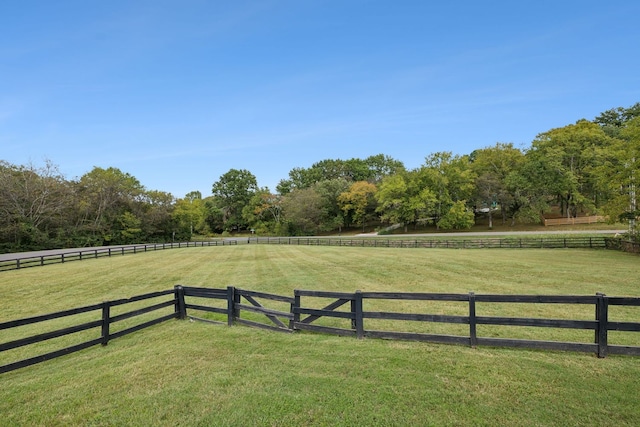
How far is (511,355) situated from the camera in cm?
534

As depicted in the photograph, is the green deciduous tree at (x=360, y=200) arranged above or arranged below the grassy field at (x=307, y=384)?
above

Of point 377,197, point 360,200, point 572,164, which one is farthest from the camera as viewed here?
point 360,200

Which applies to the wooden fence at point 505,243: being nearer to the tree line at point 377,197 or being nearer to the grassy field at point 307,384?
the tree line at point 377,197

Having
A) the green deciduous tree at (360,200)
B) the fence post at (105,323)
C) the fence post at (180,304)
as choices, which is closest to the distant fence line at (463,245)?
the fence post at (180,304)

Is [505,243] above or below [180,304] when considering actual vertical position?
below

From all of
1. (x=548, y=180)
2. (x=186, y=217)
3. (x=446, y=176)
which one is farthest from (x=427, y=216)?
(x=186, y=217)

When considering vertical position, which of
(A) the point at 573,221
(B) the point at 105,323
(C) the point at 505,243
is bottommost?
(C) the point at 505,243

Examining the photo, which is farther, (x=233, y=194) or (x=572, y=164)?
(x=233, y=194)

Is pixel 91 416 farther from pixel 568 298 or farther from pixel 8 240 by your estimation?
pixel 8 240

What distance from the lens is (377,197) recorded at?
59938 millimetres

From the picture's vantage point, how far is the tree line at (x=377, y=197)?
43.4 metres

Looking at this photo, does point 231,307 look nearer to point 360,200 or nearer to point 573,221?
point 573,221

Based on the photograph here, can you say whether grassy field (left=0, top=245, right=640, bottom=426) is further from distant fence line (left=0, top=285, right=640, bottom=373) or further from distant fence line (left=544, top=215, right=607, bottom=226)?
distant fence line (left=544, top=215, right=607, bottom=226)

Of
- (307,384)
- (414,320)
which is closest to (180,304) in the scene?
(307,384)
